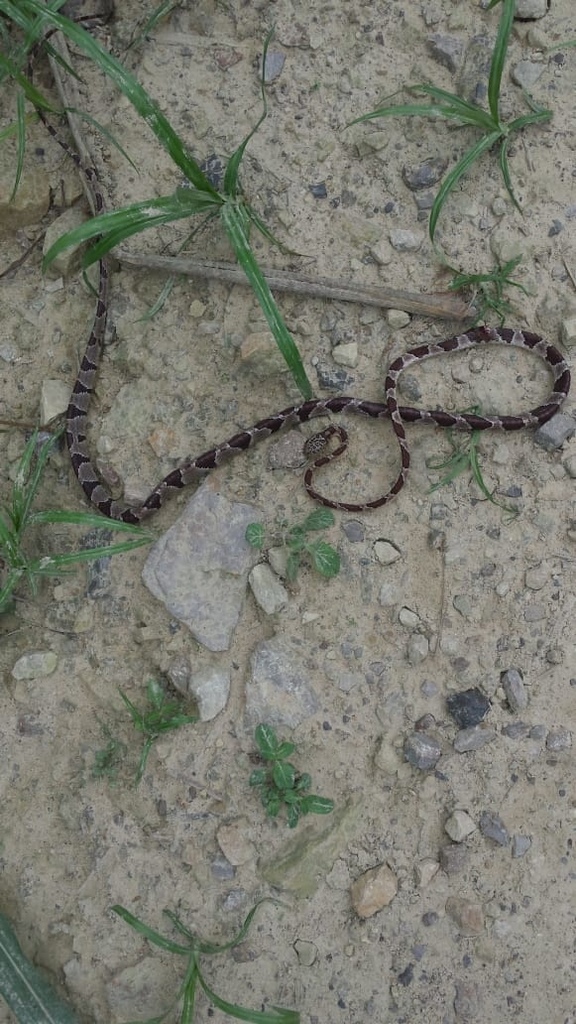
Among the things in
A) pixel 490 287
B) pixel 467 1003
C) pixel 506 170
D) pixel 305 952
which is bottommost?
pixel 467 1003

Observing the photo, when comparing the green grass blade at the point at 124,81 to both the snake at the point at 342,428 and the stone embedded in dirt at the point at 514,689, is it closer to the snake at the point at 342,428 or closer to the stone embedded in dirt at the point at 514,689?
the snake at the point at 342,428

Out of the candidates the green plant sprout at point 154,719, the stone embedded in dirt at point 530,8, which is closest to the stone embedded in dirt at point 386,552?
the green plant sprout at point 154,719

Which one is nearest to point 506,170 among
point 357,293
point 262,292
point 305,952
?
point 357,293

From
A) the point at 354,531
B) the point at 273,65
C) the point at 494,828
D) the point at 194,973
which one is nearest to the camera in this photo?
the point at 194,973

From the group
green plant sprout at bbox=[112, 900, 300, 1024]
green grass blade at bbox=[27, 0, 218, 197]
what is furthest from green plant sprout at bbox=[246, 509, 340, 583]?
green grass blade at bbox=[27, 0, 218, 197]

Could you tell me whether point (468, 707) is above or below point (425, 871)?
above

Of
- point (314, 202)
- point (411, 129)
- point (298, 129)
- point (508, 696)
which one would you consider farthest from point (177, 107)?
point (508, 696)

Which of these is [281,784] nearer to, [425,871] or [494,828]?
[425,871]
